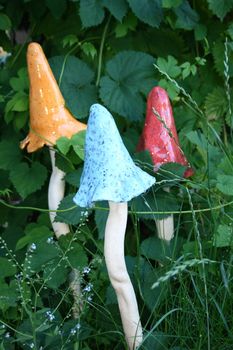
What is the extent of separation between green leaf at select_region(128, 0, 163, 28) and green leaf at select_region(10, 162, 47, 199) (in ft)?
1.93

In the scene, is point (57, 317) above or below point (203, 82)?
below

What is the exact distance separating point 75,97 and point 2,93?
1.18 feet

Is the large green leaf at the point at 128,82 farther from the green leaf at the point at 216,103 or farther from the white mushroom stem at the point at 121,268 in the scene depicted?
the white mushroom stem at the point at 121,268

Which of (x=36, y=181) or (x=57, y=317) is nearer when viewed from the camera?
(x=57, y=317)

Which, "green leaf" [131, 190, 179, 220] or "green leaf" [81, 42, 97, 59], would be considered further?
"green leaf" [81, 42, 97, 59]

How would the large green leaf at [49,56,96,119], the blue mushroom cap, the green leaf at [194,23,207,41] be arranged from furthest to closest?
the green leaf at [194,23,207,41], the large green leaf at [49,56,96,119], the blue mushroom cap

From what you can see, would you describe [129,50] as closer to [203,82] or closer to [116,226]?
[203,82]

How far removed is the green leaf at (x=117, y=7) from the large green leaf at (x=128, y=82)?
13 cm

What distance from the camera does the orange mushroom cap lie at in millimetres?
1998

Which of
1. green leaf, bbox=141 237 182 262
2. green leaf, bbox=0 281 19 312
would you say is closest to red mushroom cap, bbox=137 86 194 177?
green leaf, bbox=141 237 182 262

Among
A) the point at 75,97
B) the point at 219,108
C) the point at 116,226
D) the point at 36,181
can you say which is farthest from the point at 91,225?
A: the point at 116,226

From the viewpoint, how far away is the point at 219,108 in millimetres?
2457

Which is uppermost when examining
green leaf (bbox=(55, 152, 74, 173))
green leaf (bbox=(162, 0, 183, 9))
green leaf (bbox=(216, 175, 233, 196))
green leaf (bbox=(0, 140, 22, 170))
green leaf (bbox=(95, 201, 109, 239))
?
green leaf (bbox=(162, 0, 183, 9))

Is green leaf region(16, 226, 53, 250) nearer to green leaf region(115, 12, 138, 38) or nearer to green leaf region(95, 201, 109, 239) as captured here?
green leaf region(95, 201, 109, 239)
